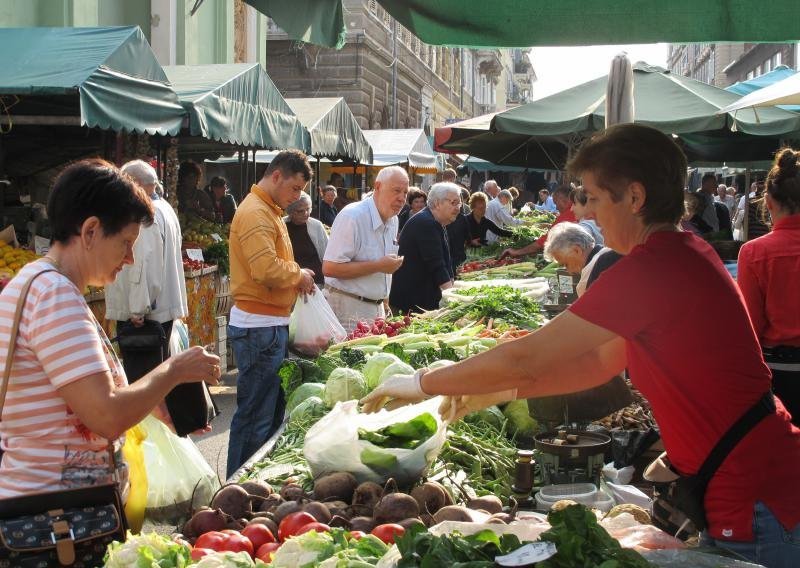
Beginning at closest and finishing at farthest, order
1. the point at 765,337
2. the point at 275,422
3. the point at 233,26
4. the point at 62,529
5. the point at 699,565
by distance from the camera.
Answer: the point at 699,565 → the point at 62,529 → the point at 765,337 → the point at 275,422 → the point at 233,26

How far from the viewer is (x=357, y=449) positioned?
3303 millimetres

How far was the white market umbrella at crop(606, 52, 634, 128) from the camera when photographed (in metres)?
6.04

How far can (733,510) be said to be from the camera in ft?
7.07

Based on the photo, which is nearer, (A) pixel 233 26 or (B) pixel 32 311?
(B) pixel 32 311

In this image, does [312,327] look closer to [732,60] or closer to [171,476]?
[171,476]

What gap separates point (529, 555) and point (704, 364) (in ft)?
2.08

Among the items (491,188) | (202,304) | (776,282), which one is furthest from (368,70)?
(776,282)

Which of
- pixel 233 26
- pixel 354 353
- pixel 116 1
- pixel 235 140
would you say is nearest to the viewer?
pixel 354 353

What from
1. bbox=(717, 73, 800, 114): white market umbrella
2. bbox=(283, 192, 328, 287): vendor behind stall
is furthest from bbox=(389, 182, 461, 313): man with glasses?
bbox=(717, 73, 800, 114): white market umbrella

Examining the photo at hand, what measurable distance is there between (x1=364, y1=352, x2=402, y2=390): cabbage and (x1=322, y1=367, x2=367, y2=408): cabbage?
2.9 inches

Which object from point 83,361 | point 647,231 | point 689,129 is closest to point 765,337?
point 647,231

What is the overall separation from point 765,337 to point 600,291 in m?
3.12

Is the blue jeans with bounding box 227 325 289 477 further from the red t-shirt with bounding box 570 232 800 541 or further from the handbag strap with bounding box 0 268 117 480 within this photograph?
the red t-shirt with bounding box 570 232 800 541

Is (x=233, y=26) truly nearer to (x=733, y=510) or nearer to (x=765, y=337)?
(x=765, y=337)
